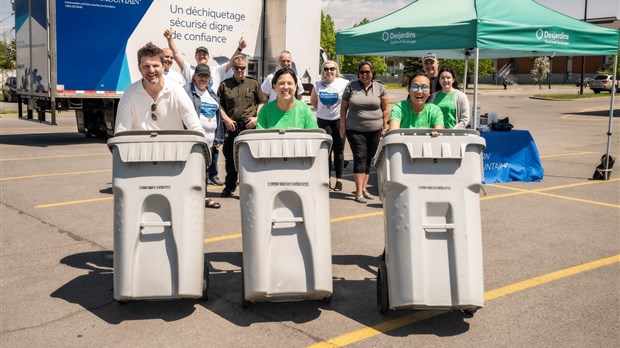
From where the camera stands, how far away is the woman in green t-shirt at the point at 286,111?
4547mm

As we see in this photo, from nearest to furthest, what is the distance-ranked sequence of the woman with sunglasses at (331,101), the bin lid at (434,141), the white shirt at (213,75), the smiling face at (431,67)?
the bin lid at (434,141)
the white shirt at (213,75)
the smiling face at (431,67)
the woman with sunglasses at (331,101)

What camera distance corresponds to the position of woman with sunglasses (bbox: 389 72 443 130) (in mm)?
4707

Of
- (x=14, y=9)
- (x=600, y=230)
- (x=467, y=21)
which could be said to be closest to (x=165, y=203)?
(x=600, y=230)

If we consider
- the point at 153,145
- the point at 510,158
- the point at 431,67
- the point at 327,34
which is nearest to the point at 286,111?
the point at 153,145

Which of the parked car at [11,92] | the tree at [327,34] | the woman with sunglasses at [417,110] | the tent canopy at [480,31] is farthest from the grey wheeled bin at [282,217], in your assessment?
the tree at [327,34]

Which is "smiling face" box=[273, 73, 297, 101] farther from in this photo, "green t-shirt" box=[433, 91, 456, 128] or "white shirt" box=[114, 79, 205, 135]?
"green t-shirt" box=[433, 91, 456, 128]

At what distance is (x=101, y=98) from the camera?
12906 millimetres

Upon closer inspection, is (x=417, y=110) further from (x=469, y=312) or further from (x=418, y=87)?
(x=469, y=312)

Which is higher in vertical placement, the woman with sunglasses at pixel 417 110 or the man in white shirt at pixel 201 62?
the man in white shirt at pixel 201 62

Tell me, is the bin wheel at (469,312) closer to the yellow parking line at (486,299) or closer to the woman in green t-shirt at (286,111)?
the yellow parking line at (486,299)

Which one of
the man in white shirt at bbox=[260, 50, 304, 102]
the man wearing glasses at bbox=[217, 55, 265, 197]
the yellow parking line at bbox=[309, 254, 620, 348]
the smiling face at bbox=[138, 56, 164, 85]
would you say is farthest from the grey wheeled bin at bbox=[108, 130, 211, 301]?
the man in white shirt at bbox=[260, 50, 304, 102]

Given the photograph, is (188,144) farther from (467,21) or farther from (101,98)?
(101,98)

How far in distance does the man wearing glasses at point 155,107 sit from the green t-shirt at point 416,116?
1592mm

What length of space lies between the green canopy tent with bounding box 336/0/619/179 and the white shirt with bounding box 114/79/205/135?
16.7 feet
